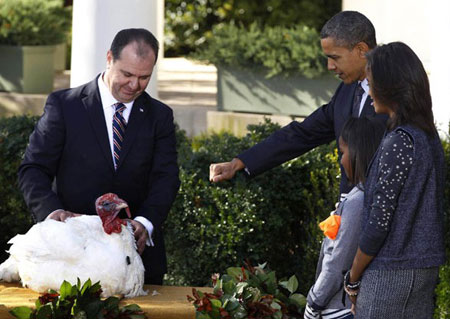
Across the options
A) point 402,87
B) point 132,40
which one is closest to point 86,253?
point 132,40

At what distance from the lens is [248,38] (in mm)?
8602

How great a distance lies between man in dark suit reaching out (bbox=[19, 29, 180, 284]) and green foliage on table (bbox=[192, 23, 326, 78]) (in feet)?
12.7

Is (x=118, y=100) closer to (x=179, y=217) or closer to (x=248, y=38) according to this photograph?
(x=179, y=217)

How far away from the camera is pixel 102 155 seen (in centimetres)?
452

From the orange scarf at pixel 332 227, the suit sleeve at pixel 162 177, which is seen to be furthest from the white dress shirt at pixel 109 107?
the orange scarf at pixel 332 227

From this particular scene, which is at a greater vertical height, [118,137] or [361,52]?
[361,52]

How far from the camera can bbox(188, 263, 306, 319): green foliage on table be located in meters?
4.11

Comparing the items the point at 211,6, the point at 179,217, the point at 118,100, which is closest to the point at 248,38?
the point at 179,217

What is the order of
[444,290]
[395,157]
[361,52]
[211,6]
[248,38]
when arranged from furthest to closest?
[211,6] < [248,38] < [361,52] < [444,290] < [395,157]

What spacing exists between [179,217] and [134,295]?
4.88ft

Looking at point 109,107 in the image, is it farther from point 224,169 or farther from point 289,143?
point 289,143

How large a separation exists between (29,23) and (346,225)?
7311 millimetres

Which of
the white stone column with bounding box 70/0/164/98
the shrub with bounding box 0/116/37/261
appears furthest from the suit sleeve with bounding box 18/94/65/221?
the white stone column with bounding box 70/0/164/98

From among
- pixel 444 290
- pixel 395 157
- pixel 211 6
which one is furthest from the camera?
pixel 211 6
